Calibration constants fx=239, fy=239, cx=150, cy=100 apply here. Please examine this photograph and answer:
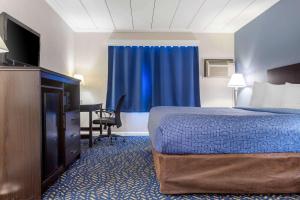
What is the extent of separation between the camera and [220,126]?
1.84 m

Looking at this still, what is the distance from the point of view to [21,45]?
7.85 feet

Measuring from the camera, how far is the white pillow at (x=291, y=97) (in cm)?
265

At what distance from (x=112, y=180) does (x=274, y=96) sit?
2276 millimetres

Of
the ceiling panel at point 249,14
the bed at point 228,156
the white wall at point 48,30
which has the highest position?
the ceiling panel at point 249,14

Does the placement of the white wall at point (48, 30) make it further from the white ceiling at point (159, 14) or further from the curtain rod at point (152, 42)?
the curtain rod at point (152, 42)

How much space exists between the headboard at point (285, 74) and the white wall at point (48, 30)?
336cm

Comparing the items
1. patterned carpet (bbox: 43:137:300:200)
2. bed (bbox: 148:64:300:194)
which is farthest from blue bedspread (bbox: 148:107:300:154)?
patterned carpet (bbox: 43:137:300:200)

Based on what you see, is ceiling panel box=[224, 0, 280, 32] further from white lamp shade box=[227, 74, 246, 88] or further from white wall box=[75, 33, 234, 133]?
white lamp shade box=[227, 74, 246, 88]

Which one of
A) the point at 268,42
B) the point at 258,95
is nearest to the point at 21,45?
the point at 258,95

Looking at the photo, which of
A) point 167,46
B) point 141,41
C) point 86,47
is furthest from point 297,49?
point 86,47

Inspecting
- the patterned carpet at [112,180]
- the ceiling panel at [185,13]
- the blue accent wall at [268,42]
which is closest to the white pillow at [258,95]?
the blue accent wall at [268,42]

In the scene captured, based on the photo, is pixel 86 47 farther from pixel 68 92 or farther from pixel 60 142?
pixel 60 142

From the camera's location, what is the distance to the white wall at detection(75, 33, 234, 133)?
5039 millimetres

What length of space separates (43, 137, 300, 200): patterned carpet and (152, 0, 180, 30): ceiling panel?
2.24m
